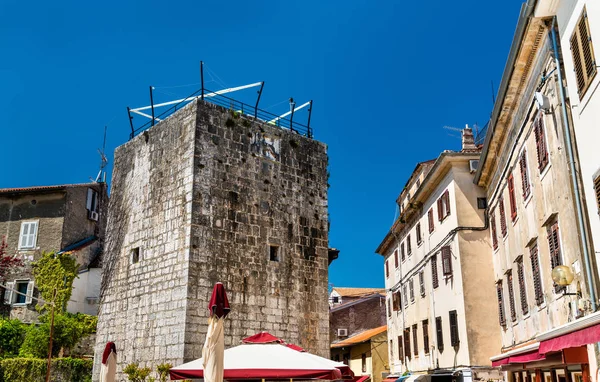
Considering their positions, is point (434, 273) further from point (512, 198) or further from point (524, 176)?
point (524, 176)

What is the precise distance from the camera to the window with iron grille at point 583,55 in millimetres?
9180

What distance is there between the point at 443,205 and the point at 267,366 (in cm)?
1340

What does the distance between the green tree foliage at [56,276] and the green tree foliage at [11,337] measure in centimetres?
171

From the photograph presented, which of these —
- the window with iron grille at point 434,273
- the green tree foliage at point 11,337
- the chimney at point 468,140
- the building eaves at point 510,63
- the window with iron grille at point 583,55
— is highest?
the chimney at point 468,140

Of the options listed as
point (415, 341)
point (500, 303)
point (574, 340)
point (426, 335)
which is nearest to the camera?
point (574, 340)

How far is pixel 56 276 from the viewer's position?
30391 mm

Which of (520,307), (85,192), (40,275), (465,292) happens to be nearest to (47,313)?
(40,275)

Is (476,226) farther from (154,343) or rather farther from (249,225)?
(154,343)

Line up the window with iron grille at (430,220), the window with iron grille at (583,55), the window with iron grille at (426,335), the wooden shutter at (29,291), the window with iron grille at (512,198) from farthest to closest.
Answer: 1. the wooden shutter at (29,291)
2. the window with iron grille at (426,335)
3. the window with iron grille at (430,220)
4. the window with iron grille at (512,198)
5. the window with iron grille at (583,55)

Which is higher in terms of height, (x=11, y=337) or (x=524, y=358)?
(x=11, y=337)

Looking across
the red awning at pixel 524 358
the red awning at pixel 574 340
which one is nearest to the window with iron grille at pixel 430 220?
the red awning at pixel 524 358

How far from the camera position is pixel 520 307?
15.8 meters

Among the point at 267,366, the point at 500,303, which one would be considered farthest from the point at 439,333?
the point at 267,366

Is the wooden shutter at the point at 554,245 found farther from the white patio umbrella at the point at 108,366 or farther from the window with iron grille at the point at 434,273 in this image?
the window with iron grille at the point at 434,273
